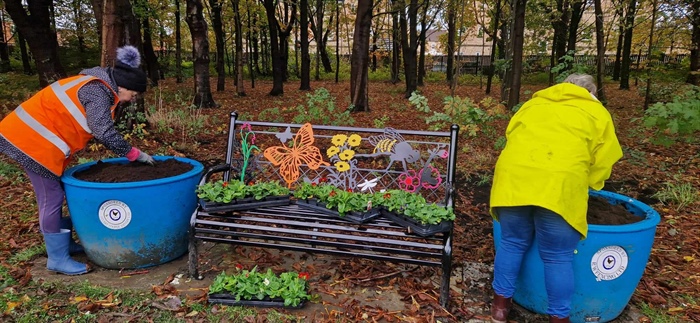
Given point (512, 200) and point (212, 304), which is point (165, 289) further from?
point (512, 200)

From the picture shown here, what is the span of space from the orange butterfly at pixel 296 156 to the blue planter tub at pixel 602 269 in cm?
168

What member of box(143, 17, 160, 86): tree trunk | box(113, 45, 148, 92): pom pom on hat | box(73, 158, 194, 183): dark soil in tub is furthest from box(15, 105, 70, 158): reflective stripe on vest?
box(143, 17, 160, 86): tree trunk

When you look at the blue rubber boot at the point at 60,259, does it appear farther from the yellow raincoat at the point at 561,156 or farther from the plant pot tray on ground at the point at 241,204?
the yellow raincoat at the point at 561,156

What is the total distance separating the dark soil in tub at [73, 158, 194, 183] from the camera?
3.17 metres

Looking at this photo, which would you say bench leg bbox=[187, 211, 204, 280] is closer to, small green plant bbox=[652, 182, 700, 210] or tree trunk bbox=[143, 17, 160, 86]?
small green plant bbox=[652, 182, 700, 210]

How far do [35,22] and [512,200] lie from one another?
9.81 m

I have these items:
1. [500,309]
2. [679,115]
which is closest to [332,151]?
[500,309]

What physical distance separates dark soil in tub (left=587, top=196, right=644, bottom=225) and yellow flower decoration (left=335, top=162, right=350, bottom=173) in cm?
181

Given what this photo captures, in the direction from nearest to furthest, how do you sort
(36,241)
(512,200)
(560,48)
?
(512,200)
(36,241)
(560,48)

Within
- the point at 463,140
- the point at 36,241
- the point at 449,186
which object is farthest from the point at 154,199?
the point at 463,140

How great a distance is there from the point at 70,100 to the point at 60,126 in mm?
200

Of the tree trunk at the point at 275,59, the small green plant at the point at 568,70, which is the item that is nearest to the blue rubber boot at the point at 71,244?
the small green plant at the point at 568,70

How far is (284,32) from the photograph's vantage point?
18188mm

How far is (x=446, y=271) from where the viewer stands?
2.69 m
